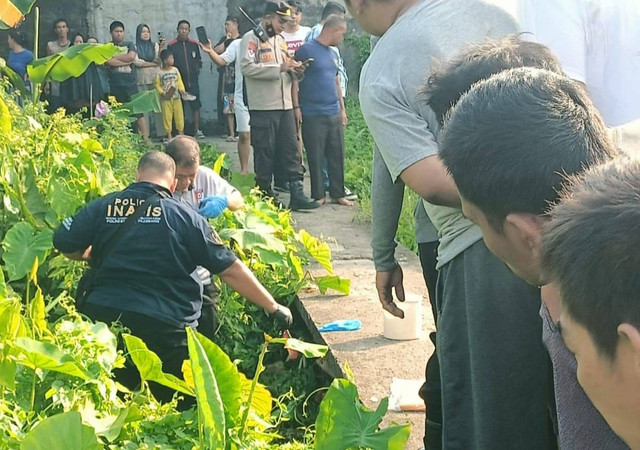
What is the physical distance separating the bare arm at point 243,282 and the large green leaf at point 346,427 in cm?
119

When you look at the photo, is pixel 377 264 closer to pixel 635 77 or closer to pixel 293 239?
pixel 635 77

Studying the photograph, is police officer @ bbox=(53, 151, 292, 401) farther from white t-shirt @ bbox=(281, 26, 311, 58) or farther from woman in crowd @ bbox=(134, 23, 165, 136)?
woman in crowd @ bbox=(134, 23, 165, 136)

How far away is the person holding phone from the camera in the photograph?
7.71 meters

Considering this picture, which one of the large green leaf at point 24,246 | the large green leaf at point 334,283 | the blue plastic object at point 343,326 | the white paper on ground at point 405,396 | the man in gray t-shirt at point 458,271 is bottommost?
the large green leaf at point 334,283

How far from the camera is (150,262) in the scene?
3883 mm

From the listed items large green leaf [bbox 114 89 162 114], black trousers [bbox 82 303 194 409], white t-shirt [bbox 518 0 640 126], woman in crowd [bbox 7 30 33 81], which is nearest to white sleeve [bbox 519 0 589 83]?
white t-shirt [bbox 518 0 640 126]

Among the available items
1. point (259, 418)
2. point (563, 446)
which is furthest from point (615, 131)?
point (259, 418)

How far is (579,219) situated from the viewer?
3.92ft

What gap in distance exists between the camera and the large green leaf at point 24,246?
15.1 ft

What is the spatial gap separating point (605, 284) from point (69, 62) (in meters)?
5.64

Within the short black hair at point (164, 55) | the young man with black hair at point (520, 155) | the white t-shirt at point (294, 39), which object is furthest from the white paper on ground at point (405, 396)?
the short black hair at point (164, 55)

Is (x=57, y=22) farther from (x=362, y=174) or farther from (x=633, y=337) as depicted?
(x=633, y=337)

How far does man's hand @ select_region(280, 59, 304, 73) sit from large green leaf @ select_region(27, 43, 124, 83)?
1897 millimetres

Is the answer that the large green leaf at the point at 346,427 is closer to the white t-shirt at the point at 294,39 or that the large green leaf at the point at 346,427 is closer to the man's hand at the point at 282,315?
the man's hand at the point at 282,315
